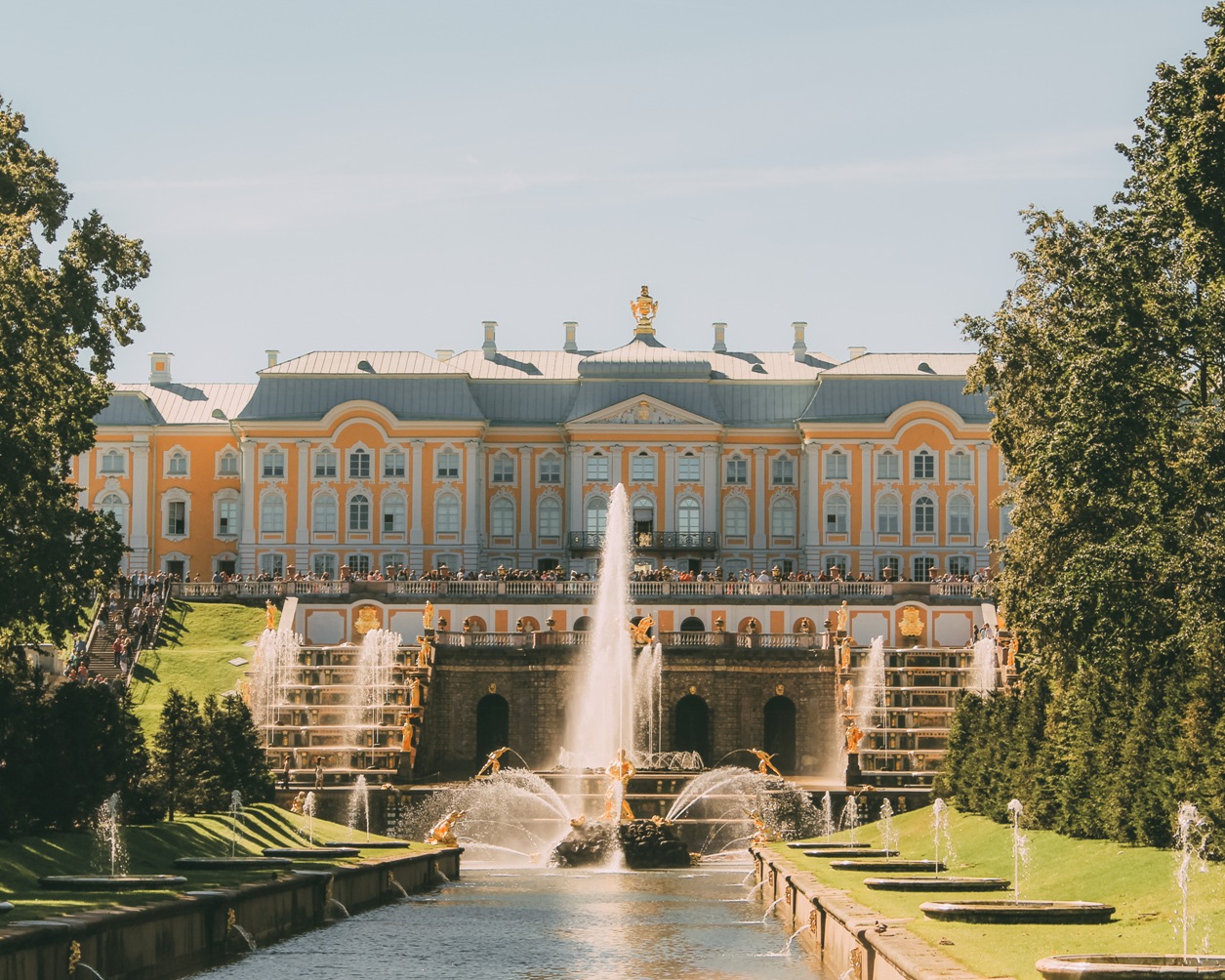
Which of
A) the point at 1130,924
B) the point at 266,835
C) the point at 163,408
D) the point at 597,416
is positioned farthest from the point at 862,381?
the point at 1130,924

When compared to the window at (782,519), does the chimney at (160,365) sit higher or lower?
higher

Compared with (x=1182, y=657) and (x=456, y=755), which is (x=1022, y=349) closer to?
(x=1182, y=657)

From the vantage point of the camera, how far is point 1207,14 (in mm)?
36000

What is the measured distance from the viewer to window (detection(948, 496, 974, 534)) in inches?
3595

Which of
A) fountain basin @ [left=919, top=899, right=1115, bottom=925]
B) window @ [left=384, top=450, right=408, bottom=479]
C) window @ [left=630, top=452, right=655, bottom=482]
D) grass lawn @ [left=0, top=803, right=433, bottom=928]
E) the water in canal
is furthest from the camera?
window @ [left=630, top=452, right=655, bottom=482]

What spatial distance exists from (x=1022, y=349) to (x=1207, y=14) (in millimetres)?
16186

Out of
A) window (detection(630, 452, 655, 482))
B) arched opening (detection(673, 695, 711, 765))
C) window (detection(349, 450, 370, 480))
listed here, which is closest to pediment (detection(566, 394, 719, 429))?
window (detection(630, 452, 655, 482))

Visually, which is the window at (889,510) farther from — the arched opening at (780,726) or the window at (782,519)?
the arched opening at (780,726)

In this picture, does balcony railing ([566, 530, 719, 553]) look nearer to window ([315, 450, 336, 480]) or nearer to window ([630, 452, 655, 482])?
window ([630, 452, 655, 482])

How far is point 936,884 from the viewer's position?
30.4 m

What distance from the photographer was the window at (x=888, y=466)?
91500 millimetres

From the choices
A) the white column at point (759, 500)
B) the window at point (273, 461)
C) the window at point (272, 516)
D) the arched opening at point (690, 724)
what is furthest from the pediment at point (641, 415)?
the arched opening at point (690, 724)

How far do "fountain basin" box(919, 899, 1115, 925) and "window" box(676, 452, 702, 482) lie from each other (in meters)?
67.1

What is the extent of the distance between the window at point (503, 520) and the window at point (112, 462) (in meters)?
16.5
